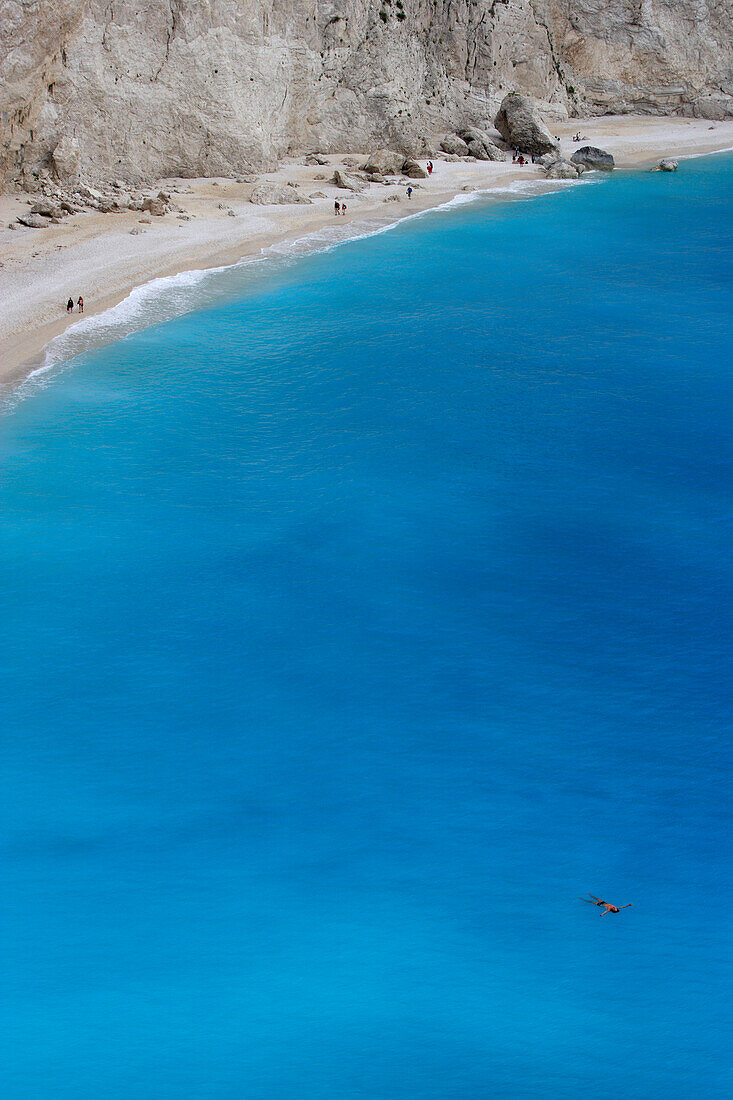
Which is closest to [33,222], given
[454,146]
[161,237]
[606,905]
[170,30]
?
[161,237]

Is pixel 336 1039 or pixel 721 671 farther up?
pixel 721 671

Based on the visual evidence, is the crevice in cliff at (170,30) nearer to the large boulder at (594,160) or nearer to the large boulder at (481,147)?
the large boulder at (481,147)

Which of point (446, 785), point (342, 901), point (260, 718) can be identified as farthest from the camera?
point (260, 718)

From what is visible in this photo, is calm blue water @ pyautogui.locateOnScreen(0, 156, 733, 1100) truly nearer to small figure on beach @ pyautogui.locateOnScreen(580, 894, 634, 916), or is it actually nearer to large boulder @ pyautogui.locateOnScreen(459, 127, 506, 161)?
small figure on beach @ pyautogui.locateOnScreen(580, 894, 634, 916)

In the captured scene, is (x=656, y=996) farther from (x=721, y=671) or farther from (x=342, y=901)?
(x=721, y=671)

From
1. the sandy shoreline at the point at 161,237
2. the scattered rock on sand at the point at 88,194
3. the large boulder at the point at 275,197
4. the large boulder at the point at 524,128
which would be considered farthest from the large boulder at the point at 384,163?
the scattered rock on sand at the point at 88,194

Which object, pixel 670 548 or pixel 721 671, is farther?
pixel 670 548

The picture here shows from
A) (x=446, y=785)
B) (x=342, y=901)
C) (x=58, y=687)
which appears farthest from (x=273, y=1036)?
(x=58, y=687)
